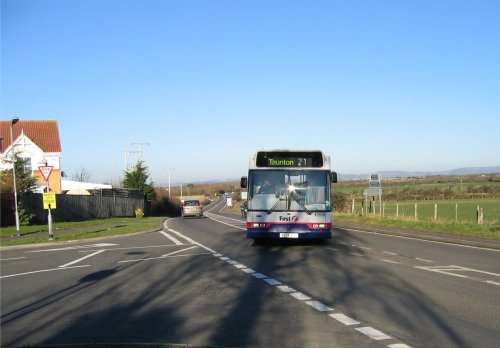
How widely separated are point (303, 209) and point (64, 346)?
1187 centimetres

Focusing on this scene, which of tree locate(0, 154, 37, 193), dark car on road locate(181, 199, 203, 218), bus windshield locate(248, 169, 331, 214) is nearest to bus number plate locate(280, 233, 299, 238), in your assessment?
bus windshield locate(248, 169, 331, 214)

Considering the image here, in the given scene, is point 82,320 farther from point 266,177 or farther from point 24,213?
point 24,213

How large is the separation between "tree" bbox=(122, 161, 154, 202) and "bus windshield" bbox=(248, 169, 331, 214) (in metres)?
52.7

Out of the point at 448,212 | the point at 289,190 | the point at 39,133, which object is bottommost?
the point at 448,212

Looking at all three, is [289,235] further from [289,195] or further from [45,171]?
[45,171]

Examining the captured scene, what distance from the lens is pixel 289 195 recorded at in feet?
57.9

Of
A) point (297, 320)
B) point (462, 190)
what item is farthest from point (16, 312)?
point (462, 190)

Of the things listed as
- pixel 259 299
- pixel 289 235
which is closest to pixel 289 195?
pixel 289 235

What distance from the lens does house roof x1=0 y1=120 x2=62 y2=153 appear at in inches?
2168

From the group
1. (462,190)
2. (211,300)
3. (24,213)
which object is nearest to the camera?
(211,300)

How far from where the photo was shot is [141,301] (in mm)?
9281

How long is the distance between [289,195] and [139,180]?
5377 cm

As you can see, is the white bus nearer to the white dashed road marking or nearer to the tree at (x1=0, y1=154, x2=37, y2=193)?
the white dashed road marking

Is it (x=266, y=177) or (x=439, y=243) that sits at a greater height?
(x=266, y=177)
